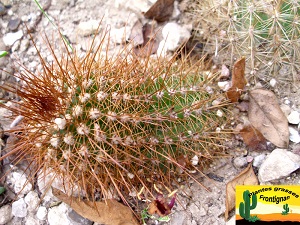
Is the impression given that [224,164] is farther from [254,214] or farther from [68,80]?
[68,80]

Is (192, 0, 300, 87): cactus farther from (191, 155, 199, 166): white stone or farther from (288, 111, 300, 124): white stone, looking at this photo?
(191, 155, 199, 166): white stone

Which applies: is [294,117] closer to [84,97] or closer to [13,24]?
[84,97]

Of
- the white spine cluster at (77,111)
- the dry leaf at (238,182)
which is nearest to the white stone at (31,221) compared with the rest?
the white spine cluster at (77,111)

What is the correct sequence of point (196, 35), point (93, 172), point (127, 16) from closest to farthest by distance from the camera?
1. point (93, 172)
2. point (196, 35)
3. point (127, 16)

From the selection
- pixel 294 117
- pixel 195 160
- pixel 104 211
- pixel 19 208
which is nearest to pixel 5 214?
pixel 19 208

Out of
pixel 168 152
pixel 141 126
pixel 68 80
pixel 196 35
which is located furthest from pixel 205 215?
pixel 196 35

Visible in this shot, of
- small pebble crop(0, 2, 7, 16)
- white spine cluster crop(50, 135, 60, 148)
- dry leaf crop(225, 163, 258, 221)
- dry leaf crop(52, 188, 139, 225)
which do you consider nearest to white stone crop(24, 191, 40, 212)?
dry leaf crop(52, 188, 139, 225)
